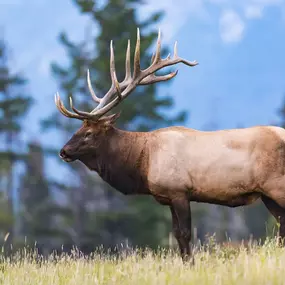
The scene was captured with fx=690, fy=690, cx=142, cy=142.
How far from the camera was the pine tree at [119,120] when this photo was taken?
25125 mm

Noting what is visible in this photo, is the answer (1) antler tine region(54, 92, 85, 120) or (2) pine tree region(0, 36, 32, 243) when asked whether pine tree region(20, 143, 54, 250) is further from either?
(1) antler tine region(54, 92, 85, 120)

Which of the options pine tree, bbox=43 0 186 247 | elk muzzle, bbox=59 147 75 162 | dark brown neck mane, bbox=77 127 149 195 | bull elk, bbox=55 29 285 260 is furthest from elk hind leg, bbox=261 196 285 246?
pine tree, bbox=43 0 186 247

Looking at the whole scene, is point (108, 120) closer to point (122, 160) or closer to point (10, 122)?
point (122, 160)

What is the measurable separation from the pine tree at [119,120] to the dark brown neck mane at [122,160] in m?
16.2

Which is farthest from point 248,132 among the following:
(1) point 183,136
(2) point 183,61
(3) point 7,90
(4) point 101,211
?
(3) point 7,90

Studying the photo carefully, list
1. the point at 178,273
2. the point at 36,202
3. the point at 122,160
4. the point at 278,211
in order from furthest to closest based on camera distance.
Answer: the point at 36,202 → the point at 122,160 → the point at 278,211 → the point at 178,273

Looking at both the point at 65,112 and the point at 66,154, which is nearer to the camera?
the point at 66,154

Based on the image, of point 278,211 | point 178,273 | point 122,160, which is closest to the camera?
point 178,273

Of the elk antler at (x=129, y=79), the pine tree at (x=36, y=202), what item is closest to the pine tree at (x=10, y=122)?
the pine tree at (x=36, y=202)

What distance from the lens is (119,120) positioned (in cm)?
2531

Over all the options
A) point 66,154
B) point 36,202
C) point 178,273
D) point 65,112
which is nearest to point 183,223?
point 178,273

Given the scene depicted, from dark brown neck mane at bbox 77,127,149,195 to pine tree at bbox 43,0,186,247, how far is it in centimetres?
1619

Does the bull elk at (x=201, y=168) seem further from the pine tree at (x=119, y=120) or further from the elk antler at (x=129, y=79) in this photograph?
the pine tree at (x=119, y=120)

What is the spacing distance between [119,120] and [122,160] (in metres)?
17.2
